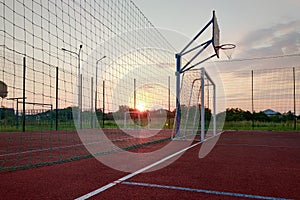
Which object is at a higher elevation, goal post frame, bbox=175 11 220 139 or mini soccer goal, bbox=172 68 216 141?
goal post frame, bbox=175 11 220 139

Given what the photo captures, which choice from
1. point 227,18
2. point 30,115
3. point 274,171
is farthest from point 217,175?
point 30,115

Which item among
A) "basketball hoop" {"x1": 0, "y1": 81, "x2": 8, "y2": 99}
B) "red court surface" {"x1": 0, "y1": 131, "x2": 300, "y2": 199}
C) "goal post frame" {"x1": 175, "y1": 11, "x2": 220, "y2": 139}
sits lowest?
"red court surface" {"x1": 0, "y1": 131, "x2": 300, "y2": 199}

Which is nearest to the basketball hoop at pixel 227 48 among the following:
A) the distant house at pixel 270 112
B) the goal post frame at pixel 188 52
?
the goal post frame at pixel 188 52

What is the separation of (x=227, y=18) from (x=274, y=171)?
9191 mm

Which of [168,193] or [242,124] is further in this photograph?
[242,124]

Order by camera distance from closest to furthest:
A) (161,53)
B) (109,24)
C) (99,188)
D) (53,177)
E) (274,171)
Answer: (99,188)
(53,177)
(274,171)
(109,24)
(161,53)

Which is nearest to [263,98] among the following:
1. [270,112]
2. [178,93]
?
[270,112]

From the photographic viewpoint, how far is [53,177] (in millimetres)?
4211

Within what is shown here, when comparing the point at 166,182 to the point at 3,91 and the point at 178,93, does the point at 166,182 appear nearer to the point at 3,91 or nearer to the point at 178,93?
the point at 178,93

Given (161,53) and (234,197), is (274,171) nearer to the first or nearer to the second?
(234,197)

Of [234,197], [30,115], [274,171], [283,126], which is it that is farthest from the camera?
[283,126]

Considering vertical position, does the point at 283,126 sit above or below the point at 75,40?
below

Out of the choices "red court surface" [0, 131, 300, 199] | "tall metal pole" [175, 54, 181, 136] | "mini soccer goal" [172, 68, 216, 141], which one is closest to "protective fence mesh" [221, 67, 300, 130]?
"mini soccer goal" [172, 68, 216, 141]

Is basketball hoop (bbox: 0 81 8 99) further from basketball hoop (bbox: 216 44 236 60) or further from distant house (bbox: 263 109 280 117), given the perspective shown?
distant house (bbox: 263 109 280 117)
